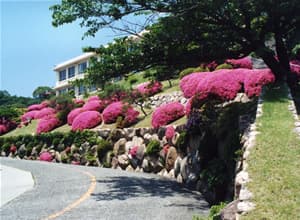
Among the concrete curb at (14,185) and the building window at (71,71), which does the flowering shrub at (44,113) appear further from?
the building window at (71,71)

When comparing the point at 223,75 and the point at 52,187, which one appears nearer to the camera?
the point at 52,187

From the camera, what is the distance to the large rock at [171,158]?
17469mm

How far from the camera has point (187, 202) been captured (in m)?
11.2

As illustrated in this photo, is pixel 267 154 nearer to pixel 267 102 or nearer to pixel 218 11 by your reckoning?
pixel 267 102

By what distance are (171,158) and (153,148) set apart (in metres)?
1.80

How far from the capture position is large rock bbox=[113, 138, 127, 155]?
22233mm

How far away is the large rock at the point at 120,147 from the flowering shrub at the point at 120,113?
2345 millimetres

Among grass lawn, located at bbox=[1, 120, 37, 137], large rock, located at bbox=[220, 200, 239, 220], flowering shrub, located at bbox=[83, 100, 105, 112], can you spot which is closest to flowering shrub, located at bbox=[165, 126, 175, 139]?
large rock, located at bbox=[220, 200, 239, 220]

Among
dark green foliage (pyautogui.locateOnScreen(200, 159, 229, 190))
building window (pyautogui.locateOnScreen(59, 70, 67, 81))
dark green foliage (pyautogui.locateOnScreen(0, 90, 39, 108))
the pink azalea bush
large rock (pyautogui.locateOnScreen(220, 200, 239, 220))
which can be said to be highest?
building window (pyautogui.locateOnScreen(59, 70, 67, 81))

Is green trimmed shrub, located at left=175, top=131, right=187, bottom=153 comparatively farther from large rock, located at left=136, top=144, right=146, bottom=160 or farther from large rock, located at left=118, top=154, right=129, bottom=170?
large rock, located at left=118, top=154, right=129, bottom=170

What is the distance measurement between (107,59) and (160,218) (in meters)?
6.74

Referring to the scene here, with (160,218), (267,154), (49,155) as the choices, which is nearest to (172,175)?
(160,218)

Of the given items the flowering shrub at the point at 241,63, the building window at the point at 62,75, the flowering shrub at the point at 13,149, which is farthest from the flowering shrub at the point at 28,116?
the building window at the point at 62,75

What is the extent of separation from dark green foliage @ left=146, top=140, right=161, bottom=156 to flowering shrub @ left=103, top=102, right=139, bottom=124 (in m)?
5.56
